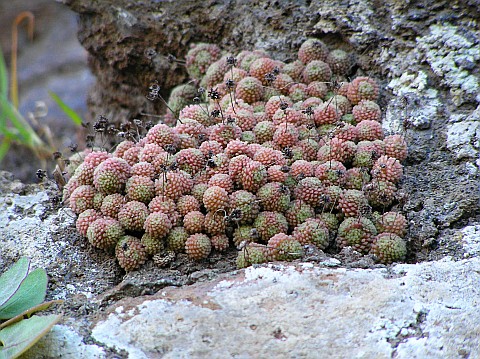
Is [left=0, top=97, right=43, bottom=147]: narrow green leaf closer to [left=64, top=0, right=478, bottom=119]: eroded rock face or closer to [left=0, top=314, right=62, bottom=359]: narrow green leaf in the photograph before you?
[left=64, top=0, right=478, bottom=119]: eroded rock face

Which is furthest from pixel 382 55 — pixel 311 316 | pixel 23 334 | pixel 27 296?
pixel 23 334

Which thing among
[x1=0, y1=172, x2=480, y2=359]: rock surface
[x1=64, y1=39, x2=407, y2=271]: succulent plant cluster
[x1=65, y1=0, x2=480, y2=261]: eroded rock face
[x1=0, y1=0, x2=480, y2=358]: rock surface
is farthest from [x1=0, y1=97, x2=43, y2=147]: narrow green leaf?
[x1=0, y1=172, x2=480, y2=359]: rock surface

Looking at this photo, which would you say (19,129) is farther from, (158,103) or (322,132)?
(322,132)

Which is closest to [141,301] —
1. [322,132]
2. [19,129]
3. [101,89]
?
[322,132]

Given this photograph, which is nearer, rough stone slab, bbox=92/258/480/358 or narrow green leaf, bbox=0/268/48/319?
rough stone slab, bbox=92/258/480/358

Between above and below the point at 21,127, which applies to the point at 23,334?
below

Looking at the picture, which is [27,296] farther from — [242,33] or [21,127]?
[21,127]
